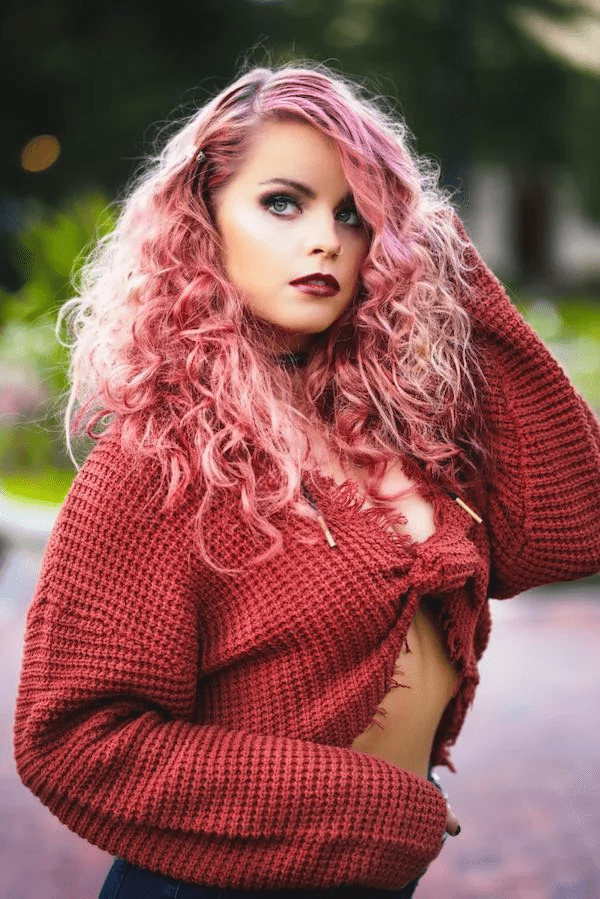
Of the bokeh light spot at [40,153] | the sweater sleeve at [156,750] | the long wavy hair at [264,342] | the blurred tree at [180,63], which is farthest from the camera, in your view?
the bokeh light spot at [40,153]

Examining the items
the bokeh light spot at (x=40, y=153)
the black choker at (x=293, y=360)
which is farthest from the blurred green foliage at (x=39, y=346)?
the bokeh light spot at (x=40, y=153)

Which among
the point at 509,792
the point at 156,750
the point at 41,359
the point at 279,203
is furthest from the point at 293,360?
the point at 41,359

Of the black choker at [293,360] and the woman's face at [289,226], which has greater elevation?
the woman's face at [289,226]

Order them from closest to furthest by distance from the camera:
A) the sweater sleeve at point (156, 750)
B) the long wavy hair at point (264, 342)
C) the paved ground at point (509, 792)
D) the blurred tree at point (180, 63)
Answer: the sweater sleeve at point (156, 750) < the long wavy hair at point (264, 342) < the paved ground at point (509, 792) < the blurred tree at point (180, 63)

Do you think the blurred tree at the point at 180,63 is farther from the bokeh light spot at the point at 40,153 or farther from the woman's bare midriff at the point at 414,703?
the woman's bare midriff at the point at 414,703

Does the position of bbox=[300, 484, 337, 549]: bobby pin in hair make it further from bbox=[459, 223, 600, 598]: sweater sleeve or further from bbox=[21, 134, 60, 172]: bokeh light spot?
bbox=[21, 134, 60, 172]: bokeh light spot

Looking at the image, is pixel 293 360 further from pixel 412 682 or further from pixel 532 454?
pixel 412 682

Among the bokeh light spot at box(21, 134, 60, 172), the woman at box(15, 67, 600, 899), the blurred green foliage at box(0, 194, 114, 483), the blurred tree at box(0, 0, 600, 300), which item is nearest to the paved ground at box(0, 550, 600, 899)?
the blurred green foliage at box(0, 194, 114, 483)

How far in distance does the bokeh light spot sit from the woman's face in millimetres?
13238

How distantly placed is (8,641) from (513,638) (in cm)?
282

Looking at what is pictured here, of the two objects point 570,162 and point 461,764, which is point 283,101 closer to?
point 461,764

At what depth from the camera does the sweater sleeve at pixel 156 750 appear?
5.38ft

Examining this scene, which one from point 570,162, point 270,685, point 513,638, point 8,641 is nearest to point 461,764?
point 513,638

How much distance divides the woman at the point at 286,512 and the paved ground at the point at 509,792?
Answer: 190 cm
